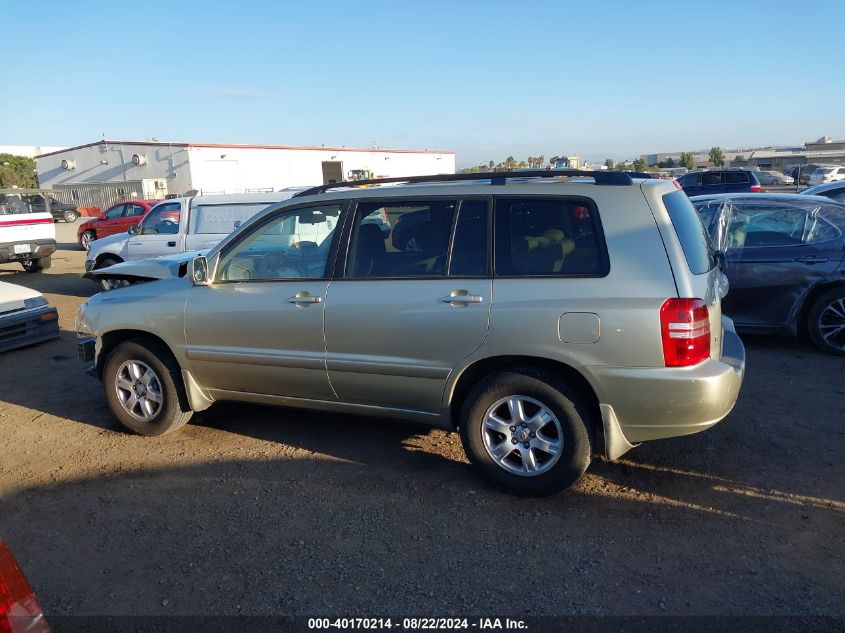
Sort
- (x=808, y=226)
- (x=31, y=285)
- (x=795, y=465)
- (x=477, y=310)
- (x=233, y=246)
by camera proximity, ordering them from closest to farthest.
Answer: (x=477, y=310) < (x=795, y=465) < (x=233, y=246) < (x=808, y=226) < (x=31, y=285)

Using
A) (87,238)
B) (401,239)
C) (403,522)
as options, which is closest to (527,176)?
(401,239)

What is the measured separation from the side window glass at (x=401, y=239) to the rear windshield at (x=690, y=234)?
1309 mm

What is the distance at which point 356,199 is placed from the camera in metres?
4.35

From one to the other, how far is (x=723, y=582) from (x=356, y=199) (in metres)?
3.03

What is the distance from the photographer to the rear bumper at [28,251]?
46.9 ft

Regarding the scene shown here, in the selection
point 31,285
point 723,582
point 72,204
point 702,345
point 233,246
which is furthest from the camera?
point 72,204

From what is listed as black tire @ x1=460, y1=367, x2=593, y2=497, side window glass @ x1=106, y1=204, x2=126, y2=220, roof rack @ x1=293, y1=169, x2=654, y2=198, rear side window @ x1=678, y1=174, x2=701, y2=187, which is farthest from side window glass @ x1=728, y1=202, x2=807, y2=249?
side window glass @ x1=106, y1=204, x2=126, y2=220

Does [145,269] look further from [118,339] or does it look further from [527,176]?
[527,176]

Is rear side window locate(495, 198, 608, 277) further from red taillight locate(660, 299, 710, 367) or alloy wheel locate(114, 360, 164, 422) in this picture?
alloy wheel locate(114, 360, 164, 422)

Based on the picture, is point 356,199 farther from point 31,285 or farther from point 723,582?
point 31,285

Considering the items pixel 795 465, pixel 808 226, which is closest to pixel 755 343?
pixel 808 226

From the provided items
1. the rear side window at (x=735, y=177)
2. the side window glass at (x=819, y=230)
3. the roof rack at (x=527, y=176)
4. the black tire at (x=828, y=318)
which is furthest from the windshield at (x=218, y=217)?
the rear side window at (x=735, y=177)

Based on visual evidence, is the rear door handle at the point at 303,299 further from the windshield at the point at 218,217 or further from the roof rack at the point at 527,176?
the windshield at the point at 218,217

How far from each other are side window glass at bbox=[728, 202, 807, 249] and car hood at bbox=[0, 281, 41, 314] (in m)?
8.23
